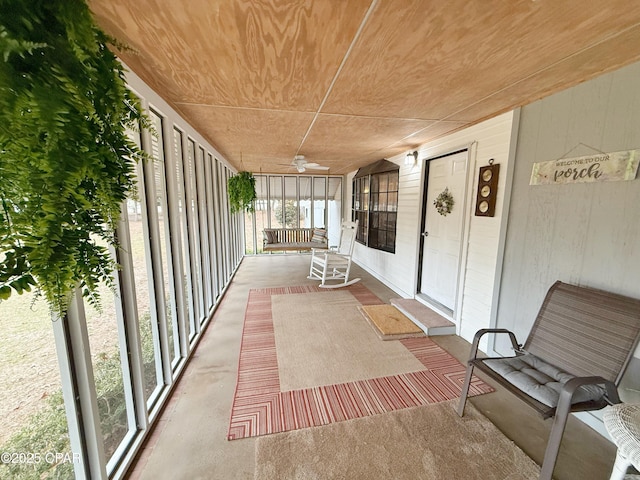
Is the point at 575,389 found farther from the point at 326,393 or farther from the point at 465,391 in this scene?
the point at 326,393

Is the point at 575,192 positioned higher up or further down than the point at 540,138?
further down

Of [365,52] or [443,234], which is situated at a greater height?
[365,52]

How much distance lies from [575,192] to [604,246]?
0.42 m

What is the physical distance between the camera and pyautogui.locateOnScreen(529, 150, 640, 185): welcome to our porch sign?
1529 millimetres

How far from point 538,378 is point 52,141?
97.4 inches

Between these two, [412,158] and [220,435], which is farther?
[412,158]

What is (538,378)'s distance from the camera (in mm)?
1568

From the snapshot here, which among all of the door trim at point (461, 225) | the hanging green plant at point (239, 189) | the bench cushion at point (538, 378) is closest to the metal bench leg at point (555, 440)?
the bench cushion at point (538, 378)

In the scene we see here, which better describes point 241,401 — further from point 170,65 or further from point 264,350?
point 170,65

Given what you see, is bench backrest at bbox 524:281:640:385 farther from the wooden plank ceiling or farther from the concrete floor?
the wooden plank ceiling

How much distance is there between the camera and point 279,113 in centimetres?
224

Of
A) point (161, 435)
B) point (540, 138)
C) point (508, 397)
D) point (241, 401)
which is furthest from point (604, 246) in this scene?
point (161, 435)

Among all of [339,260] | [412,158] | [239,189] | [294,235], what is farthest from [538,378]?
[294,235]

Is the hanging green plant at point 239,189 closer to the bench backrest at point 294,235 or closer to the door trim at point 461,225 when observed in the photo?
the bench backrest at point 294,235
